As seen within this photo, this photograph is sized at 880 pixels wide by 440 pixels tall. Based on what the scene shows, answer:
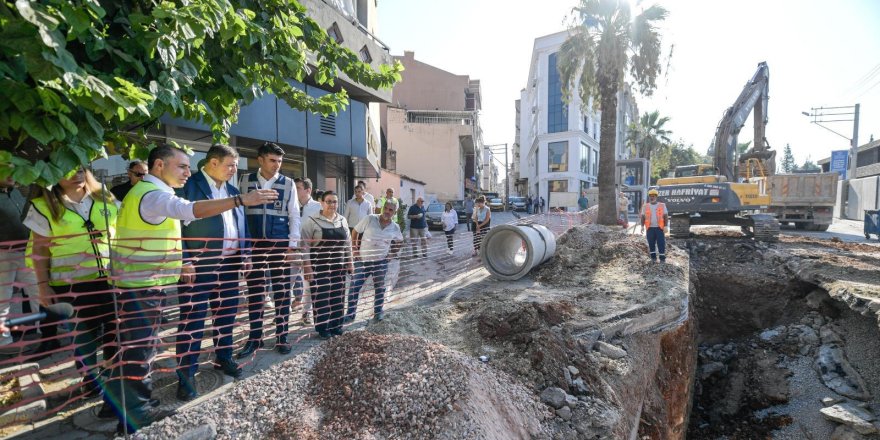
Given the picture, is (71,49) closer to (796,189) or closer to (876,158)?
(796,189)

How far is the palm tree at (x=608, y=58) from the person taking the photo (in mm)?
13531

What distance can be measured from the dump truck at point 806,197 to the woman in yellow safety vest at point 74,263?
1960cm

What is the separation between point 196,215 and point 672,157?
58892mm

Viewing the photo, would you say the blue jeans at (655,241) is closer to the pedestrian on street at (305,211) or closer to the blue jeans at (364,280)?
the blue jeans at (364,280)

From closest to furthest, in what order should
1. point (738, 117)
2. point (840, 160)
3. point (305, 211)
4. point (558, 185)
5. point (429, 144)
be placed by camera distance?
point (305, 211)
point (738, 117)
point (429, 144)
point (840, 160)
point (558, 185)

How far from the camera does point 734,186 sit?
38.9 ft

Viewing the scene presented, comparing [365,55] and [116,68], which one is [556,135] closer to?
[365,55]

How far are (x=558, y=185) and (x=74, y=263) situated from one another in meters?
A: 36.2

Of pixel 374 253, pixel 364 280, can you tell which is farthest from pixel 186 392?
pixel 374 253

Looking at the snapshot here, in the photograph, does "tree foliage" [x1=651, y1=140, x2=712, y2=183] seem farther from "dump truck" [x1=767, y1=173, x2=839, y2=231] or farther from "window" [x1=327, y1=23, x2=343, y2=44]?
"window" [x1=327, y1=23, x2=343, y2=44]

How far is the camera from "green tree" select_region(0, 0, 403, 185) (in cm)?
180

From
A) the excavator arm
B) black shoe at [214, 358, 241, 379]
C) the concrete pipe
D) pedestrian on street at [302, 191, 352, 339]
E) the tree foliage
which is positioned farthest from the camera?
the tree foliage

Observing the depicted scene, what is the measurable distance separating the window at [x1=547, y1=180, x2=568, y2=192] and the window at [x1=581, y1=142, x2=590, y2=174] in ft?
7.30

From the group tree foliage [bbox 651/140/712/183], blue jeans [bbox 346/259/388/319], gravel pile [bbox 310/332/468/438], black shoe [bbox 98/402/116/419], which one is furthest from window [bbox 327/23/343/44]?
tree foliage [bbox 651/140/712/183]
